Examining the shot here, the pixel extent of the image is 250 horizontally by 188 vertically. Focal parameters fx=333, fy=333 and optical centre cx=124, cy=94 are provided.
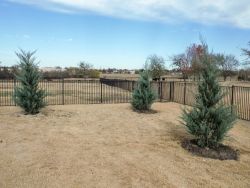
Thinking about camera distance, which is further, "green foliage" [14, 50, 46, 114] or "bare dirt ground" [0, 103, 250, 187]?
"green foliage" [14, 50, 46, 114]

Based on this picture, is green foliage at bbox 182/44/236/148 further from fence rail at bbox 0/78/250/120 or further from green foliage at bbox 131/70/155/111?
green foliage at bbox 131/70/155/111

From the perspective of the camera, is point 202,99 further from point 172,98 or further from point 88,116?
point 172,98

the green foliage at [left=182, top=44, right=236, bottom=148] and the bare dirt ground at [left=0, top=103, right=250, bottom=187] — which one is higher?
the green foliage at [left=182, top=44, right=236, bottom=148]

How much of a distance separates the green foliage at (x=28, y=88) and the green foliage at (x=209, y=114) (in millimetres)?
6199

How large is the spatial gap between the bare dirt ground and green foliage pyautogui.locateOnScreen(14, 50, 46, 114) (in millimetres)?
660

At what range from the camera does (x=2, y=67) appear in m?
61.3

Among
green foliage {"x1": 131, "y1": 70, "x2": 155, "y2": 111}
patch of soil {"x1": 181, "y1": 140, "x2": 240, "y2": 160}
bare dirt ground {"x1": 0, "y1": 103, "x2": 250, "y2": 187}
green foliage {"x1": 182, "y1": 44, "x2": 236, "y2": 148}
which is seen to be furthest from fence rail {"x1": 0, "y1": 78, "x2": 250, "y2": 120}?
bare dirt ground {"x1": 0, "y1": 103, "x2": 250, "y2": 187}

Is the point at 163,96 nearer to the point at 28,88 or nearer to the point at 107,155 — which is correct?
the point at 28,88

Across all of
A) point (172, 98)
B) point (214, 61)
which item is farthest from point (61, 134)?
point (172, 98)

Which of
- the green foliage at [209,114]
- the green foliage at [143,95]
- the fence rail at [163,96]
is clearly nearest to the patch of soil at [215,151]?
the green foliage at [209,114]

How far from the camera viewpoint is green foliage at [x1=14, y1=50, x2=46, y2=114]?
486 inches

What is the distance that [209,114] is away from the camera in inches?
324

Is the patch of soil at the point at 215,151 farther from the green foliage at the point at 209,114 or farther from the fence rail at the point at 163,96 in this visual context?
the fence rail at the point at 163,96

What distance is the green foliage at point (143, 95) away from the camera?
13.6m
